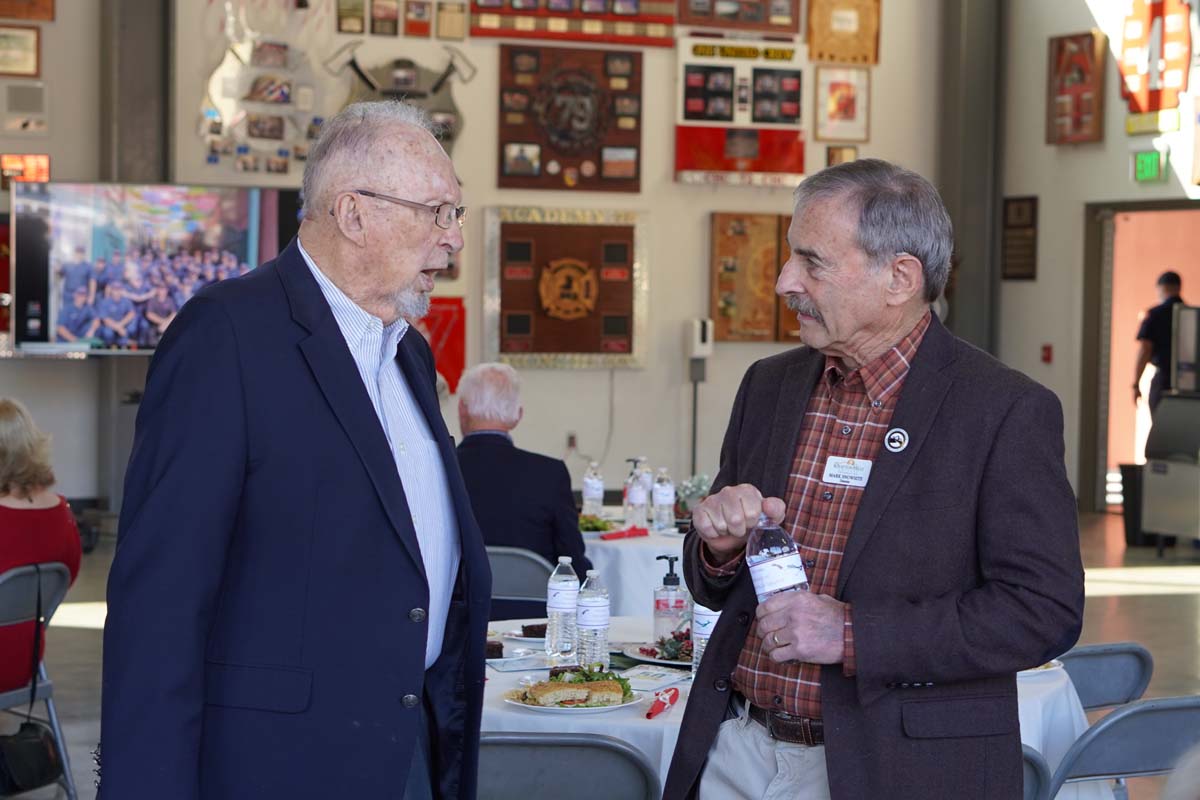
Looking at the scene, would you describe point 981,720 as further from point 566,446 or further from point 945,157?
point 945,157

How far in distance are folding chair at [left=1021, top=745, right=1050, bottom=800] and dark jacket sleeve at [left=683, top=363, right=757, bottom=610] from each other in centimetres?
73

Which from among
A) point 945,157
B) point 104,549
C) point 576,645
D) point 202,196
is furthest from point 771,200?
point 576,645

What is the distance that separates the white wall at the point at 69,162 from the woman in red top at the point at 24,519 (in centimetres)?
649

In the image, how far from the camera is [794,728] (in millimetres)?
2355

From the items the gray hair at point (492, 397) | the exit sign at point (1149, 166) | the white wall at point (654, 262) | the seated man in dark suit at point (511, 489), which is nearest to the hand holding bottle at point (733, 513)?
the seated man in dark suit at point (511, 489)

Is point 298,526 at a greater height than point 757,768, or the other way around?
point 298,526

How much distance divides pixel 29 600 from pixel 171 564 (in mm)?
3054

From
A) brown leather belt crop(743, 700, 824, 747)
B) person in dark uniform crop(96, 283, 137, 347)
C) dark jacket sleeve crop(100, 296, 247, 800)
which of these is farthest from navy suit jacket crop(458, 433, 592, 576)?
person in dark uniform crop(96, 283, 137, 347)

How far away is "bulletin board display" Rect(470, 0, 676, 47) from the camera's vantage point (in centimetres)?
1205

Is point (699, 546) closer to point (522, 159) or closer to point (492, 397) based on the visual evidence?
point (492, 397)

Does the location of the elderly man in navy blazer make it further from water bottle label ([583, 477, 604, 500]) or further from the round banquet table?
water bottle label ([583, 477, 604, 500])

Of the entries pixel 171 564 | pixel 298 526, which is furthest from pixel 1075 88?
pixel 171 564

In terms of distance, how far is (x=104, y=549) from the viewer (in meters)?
10.7

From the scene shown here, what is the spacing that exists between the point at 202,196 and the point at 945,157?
20.8ft
